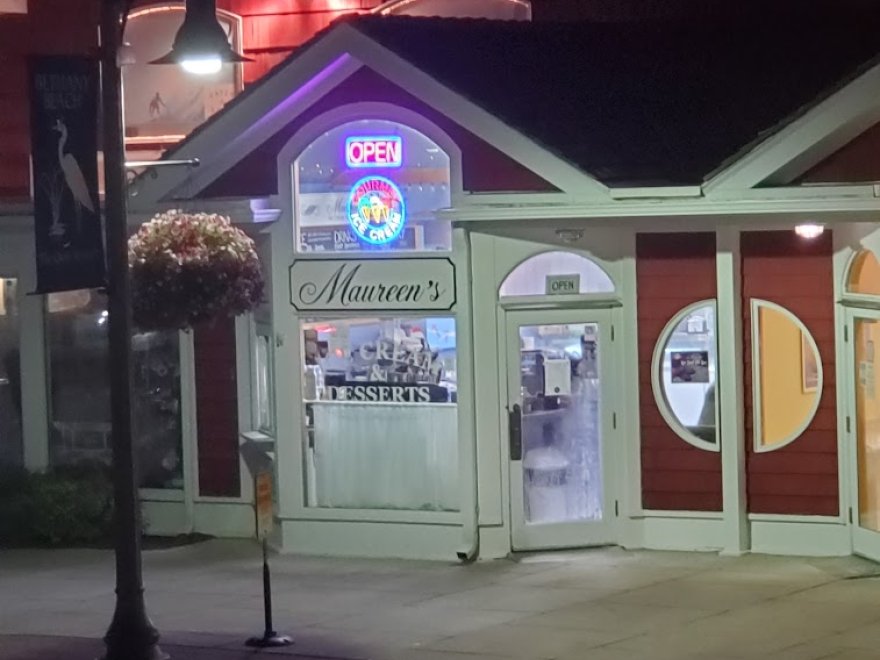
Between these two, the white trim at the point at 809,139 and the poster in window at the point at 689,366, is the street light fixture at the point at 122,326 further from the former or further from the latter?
the poster in window at the point at 689,366

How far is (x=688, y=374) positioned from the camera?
1316 centimetres

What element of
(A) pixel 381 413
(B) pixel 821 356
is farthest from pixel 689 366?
(A) pixel 381 413

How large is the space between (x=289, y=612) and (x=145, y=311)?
2.83 meters

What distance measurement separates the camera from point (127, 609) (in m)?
9.44

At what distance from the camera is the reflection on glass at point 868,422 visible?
1232cm

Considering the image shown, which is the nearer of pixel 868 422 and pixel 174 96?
pixel 868 422

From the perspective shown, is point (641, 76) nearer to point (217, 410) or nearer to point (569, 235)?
point (569, 235)

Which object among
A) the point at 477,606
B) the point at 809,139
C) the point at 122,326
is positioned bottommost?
the point at 477,606

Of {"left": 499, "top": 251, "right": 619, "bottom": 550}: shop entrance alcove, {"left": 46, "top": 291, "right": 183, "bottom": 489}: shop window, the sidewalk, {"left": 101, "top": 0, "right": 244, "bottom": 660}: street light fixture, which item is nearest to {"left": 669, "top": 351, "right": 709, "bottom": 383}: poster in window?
{"left": 499, "top": 251, "right": 619, "bottom": 550}: shop entrance alcove

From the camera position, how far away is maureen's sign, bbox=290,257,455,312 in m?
13.2

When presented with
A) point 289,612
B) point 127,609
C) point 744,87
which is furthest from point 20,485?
point 744,87

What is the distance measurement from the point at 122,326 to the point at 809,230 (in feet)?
20.0

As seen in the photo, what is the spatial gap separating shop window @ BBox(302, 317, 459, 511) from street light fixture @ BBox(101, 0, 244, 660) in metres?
4.23

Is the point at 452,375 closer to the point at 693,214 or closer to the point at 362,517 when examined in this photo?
the point at 362,517
